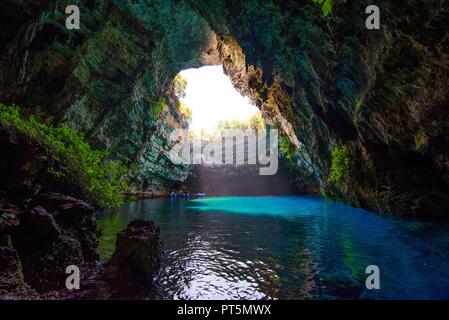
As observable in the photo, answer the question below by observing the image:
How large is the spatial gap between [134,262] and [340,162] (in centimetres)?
1729

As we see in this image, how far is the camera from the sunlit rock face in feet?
35.7

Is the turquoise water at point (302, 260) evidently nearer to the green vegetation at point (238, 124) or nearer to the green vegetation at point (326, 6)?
the green vegetation at point (326, 6)

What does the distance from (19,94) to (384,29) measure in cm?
1805

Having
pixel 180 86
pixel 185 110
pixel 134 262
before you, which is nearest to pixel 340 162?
pixel 134 262

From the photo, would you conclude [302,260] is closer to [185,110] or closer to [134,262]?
[134,262]

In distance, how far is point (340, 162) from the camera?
20625 millimetres

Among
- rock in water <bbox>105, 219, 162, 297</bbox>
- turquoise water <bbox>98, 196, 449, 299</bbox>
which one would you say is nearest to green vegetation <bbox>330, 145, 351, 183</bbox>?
turquoise water <bbox>98, 196, 449, 299</bbox>

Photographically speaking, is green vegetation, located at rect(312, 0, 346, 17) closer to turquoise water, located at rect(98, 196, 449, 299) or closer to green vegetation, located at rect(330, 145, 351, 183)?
turquoise water, located at rect(98, 196, 449, 299)

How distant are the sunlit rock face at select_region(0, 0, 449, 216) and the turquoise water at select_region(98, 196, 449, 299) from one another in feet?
13.3

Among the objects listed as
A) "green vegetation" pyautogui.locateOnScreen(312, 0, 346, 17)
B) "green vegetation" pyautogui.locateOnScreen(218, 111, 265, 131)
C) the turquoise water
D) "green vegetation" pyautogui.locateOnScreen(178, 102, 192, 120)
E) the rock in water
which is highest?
"green vegetation" pyautogui.locateOnScreen(218, 111, 265, 131)

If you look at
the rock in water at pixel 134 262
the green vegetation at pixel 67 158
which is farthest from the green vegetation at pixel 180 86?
the rock in water at pixel 134 262

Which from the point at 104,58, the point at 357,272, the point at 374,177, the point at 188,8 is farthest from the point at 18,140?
the point at 374,177

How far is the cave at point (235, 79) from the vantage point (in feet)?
24.6

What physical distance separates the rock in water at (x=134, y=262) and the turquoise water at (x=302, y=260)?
480mm
